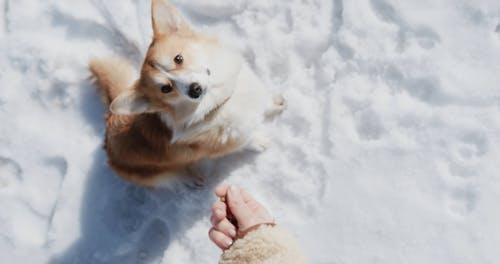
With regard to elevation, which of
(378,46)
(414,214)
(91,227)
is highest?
(378,46)

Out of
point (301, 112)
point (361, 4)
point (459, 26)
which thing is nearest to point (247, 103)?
point (301, 112)

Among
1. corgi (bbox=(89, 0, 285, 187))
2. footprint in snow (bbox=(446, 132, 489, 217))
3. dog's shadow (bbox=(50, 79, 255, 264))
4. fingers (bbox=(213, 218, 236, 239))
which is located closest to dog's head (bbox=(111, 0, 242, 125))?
corgi (bbox=(89, 0, 285, 187))

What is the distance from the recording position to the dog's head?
7.74ft

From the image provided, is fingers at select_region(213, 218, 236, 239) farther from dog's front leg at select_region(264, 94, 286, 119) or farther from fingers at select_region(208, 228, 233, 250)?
dog's front leg at select_region(264, 94, 286, 119)

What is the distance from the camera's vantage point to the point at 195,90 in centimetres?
232

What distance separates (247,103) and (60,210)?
1.68m

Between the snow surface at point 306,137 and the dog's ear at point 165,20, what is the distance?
32.0 inches

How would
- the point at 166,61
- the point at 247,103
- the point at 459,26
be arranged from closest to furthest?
1. the point at 166,61
2. the point at 247,103
3. the point at 459,26

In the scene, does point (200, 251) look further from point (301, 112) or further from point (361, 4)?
point (361, 4)

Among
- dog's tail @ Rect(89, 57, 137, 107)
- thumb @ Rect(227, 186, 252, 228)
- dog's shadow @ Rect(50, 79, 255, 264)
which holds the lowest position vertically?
dog's shadow @ Rect(50, 79, 255, 264)

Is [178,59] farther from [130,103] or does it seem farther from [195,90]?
[130,103]

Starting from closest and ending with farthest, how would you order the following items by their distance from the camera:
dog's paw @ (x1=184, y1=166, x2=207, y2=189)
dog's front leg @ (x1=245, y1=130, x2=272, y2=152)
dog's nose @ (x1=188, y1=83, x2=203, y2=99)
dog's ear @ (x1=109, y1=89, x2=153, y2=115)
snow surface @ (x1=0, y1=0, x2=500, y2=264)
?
dog's nose @ (x1=188, y1=83, x2=203, y2=99) → dog's ear @ (x1=109, y1=89, x2=153, y2=115) → snow surface @ (x1=0, y1=0, x2=500, y2=264) → dog's front leg @ (x1=245, y1=130, x2=272, y2=152) → dog's paw @ (x1=184, y1=166, x2=207, y2=189)

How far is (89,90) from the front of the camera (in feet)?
11.3

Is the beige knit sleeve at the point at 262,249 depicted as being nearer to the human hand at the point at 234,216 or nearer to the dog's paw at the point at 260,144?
the human hand at the point at 234,216
